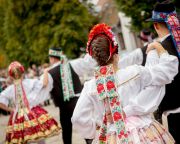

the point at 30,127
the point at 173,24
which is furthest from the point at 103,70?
the point at 30,127

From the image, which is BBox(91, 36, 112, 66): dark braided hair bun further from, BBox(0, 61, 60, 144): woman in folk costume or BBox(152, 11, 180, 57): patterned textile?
BBox(0, 61, 60, 144): woman in folk costume

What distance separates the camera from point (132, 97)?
10.3ft

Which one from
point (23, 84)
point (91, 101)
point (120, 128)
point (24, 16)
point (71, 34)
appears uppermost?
point (24, 16)

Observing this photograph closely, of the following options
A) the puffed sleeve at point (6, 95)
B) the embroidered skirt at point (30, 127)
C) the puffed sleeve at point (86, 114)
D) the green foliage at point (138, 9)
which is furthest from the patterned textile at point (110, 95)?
the green foliage at point (138, 9)

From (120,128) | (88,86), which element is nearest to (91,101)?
(88,86)

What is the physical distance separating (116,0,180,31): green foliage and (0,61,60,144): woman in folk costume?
9178 millimetres

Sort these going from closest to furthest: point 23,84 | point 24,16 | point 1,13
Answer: point 23,84, point 24,16, point 1,13

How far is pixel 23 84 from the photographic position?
6.46m

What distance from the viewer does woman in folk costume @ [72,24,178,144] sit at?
3.07 metres

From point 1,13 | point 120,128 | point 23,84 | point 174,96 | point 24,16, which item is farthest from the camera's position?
point 1,13

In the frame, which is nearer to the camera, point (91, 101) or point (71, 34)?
point (91, 101)

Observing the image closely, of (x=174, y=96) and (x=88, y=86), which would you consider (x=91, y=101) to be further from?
(x=174, y=96)

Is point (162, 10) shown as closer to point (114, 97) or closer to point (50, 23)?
point (114, 97)

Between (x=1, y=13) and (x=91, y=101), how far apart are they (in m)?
33.1
